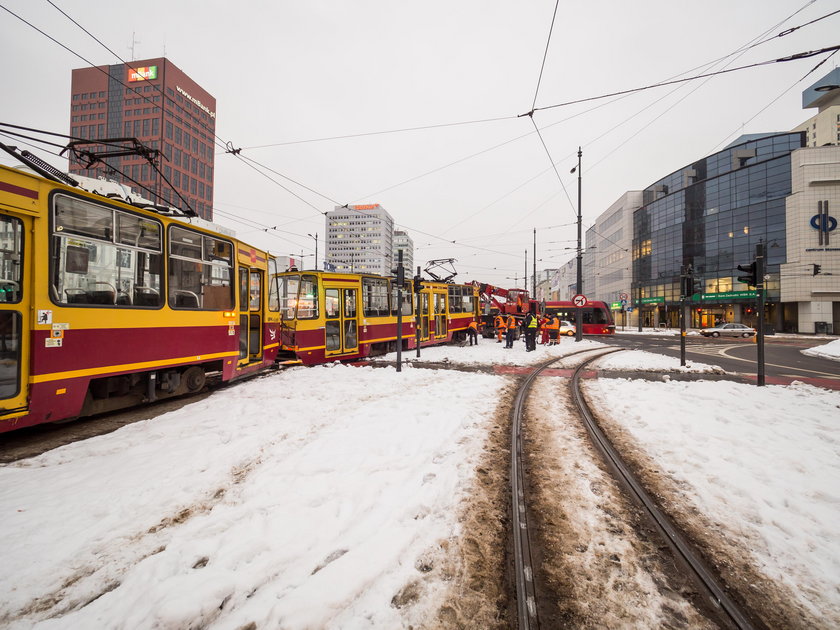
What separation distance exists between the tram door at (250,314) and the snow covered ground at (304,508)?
2.24 meters

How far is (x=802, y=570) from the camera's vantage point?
2.25 metres

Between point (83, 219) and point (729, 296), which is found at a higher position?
point (729, 296)

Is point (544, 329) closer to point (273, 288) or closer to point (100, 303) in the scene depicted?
point (273, 288)

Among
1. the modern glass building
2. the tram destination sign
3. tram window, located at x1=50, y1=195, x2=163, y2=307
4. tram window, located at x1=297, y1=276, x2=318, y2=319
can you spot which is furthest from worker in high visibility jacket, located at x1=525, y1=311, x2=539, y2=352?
the tram destination sign

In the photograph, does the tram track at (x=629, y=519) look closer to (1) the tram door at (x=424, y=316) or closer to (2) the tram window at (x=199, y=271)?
(2) the tram window at (x=199, y=271)

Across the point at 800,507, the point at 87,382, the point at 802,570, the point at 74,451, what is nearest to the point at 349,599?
the point at 802,570

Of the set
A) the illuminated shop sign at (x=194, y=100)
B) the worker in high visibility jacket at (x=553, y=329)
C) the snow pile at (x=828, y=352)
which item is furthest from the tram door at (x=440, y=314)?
the illuminated shop sign at (x=194, y=100)

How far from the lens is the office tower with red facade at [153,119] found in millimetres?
55656

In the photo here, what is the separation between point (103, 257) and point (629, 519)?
7148 millimetres

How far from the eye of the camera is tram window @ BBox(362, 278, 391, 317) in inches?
472

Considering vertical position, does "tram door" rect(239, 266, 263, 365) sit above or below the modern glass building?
below

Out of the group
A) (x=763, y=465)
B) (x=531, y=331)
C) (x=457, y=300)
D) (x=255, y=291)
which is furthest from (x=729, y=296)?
(x=255, y=291)

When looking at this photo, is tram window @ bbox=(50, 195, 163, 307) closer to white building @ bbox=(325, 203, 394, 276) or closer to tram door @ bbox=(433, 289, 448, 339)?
tram door @ bbox=(433, 289, 448, 339)

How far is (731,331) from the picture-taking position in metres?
27.7
